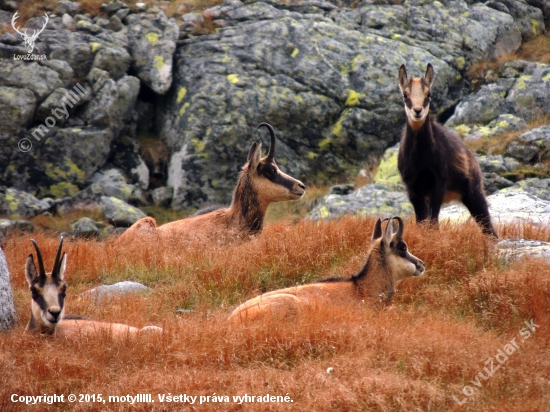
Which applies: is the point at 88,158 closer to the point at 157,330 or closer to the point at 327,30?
the point at 327,30

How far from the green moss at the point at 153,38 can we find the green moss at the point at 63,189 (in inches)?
199

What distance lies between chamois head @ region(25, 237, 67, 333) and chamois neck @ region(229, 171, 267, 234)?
5630mm

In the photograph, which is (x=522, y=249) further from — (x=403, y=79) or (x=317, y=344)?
(x=317, y=344)

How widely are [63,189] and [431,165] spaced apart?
1178 centimetres

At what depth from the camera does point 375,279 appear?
1035 centimetres

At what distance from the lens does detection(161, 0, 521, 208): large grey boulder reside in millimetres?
21562

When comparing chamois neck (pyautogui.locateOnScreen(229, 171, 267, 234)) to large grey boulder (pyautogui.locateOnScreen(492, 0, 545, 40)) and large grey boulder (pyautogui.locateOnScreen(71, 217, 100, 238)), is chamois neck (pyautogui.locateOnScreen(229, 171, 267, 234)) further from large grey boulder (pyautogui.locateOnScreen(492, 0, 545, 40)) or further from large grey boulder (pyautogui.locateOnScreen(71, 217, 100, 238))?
large grey boulder (pyautogui.locateOnScreen(492, 0, 545, 40))

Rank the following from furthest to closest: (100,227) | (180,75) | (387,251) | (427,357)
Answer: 1. (180,75)
2. (100,227)
3. (387,251)
4. (427,357)

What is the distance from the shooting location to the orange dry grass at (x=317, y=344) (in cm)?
748

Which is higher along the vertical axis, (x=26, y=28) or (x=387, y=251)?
(x=387, y=251)

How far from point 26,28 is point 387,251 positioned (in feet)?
52.0

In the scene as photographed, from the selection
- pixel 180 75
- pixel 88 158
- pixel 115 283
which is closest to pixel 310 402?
pixel 115 283

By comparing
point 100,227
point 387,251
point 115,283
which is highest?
point 387,251

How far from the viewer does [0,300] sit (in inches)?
360
